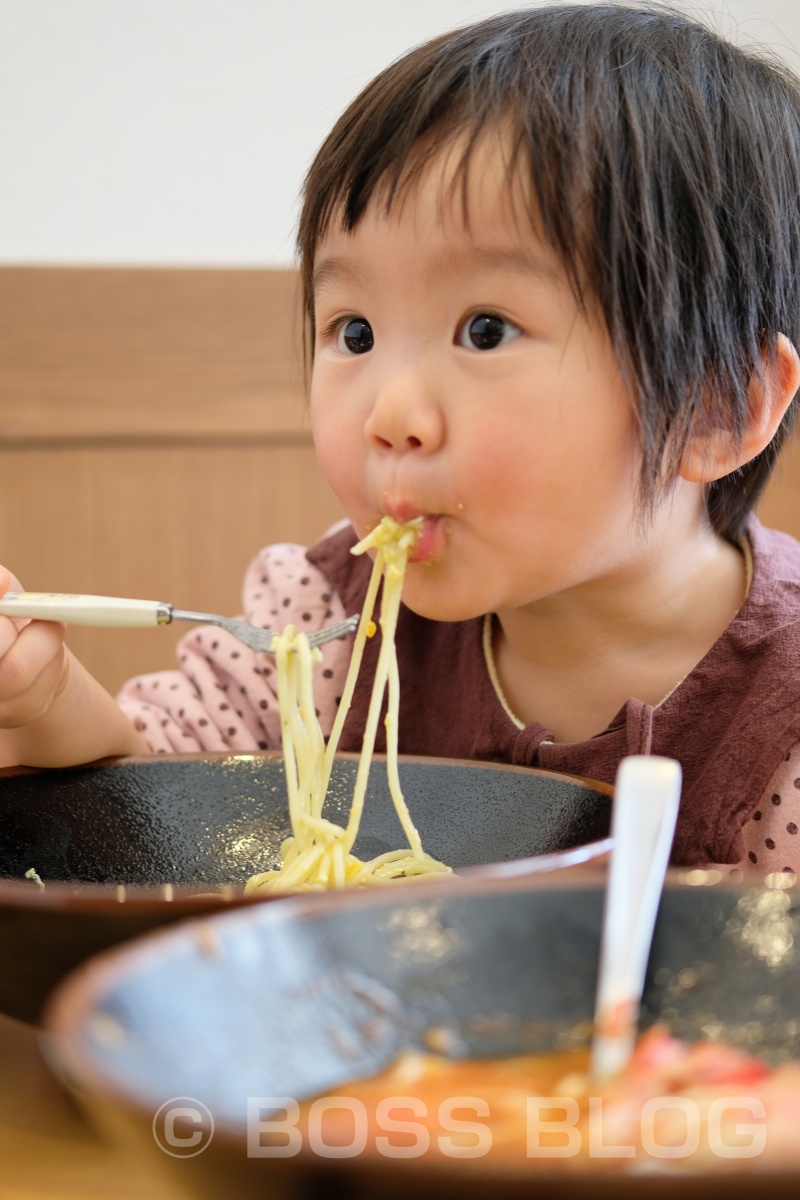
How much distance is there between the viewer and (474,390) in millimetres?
813

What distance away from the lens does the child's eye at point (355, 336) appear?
88cm

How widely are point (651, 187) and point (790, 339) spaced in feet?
0.64

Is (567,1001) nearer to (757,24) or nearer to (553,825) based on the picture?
(553,825)

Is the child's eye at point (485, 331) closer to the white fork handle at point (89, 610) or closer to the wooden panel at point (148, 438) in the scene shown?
the white fork handle at point (89, 610)

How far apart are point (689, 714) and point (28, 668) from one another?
1.56 feet

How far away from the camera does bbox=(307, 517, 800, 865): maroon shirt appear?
0.89 m

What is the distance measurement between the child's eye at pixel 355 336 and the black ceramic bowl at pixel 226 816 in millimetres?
281

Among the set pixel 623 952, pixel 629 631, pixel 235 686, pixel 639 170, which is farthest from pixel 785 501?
pixel 623 952

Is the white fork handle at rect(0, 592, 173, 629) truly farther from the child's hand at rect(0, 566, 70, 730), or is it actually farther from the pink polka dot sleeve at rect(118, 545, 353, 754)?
the pink polka dot sleeve at rect(118, 545, 353, 754)

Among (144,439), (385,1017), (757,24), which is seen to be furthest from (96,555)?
(385,1017)

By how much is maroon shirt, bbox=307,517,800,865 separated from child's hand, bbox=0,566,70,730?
0.30 metres

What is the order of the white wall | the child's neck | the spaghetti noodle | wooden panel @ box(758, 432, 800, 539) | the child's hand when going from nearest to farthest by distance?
1. the spaghetti noodle
2. the child's hand
3. the child's neck
4. the white wall
5. wooden panel @ box(758, 432, 800, 539)

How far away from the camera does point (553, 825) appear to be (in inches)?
28.5

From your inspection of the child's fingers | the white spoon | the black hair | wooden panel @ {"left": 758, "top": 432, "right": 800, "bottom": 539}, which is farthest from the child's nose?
wooden panel @ {"left": 758, "top": 432, "right": 800, "bottom": 539}
